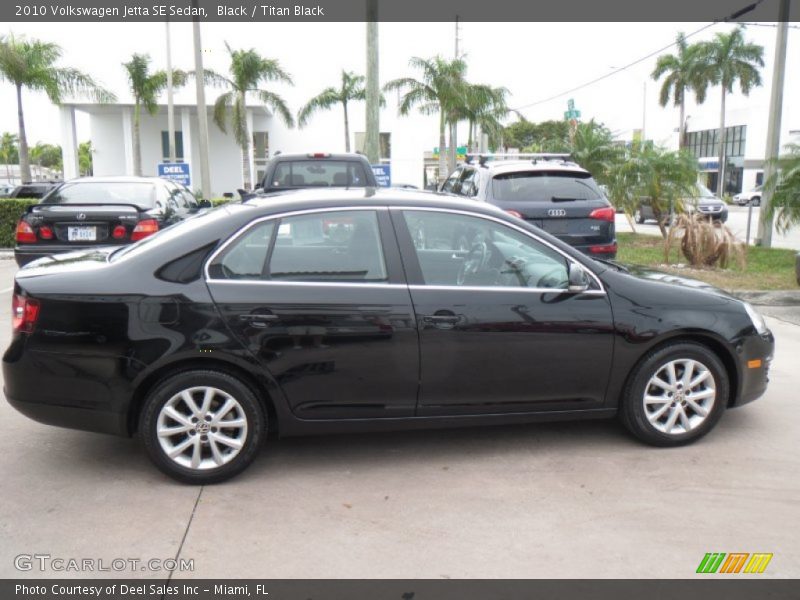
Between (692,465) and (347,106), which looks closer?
(692,465)

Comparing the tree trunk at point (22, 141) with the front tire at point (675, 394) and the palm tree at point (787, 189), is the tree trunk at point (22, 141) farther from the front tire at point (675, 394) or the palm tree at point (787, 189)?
the front tire at point (675, 394)

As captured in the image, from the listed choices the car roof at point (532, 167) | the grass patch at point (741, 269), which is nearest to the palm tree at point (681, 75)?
the grass patch at point (741, 269)

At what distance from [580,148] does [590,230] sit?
430 inches

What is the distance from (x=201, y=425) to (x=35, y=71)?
24790 millimetres

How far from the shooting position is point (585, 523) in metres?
3.67

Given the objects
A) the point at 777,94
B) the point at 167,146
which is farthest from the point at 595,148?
the point at 167,146

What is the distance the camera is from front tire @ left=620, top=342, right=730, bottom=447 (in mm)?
4477

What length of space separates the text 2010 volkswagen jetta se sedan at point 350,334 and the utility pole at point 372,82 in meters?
11.9

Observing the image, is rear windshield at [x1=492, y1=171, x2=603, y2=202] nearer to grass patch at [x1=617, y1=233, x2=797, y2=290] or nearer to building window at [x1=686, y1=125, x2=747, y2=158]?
grass patch at [x1=617, y1=233, x2=797, y2=290]

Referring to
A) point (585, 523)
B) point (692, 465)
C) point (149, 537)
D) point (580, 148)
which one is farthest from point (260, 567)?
point (580, 148)

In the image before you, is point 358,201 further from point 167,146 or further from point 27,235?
point 167,146

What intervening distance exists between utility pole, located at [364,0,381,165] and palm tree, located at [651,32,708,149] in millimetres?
31529

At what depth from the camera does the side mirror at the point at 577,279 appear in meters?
4.30
